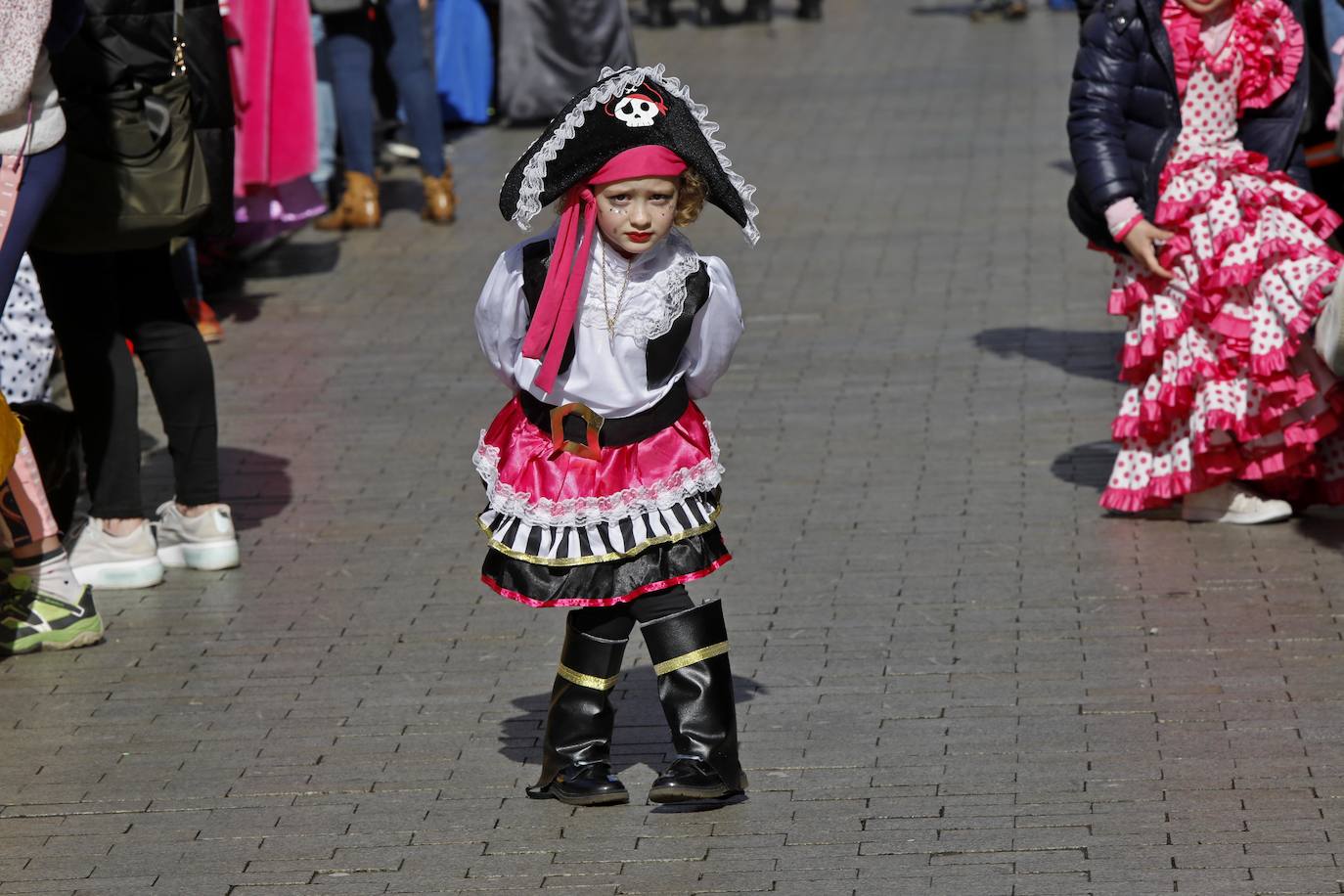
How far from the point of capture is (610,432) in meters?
4.52

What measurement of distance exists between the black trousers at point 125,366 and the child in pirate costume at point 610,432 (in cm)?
186

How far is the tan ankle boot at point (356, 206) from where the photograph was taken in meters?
11.7

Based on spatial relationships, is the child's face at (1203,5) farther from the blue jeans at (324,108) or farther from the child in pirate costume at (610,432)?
the blue jeans at (324,108)

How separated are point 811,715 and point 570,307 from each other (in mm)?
1189

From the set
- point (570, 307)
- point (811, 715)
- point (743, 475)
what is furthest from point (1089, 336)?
point (570, 307)

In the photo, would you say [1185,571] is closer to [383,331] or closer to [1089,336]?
[1089,336]

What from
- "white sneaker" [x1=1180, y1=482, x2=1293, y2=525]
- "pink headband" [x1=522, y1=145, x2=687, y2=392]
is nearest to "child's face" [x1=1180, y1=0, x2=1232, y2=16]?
"white sneaker" [x1=1180, y1=482, x2=1293, y2=525]

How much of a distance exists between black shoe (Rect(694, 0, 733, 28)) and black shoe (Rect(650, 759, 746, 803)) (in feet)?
53.3

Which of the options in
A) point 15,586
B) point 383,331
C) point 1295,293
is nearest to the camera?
point 15,586

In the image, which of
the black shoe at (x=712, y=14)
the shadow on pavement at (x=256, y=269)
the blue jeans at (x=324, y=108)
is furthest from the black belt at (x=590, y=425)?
the black shoe at (x=712, y=14)

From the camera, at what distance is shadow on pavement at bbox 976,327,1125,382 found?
328 inches

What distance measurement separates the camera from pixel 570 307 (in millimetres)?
4414

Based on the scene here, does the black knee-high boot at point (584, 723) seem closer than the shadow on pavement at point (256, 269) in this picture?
Yes

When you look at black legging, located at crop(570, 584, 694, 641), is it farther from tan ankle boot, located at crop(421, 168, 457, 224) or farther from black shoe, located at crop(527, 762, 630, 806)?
tan ankle boot, located at crop(421, 168, 457, 224)
